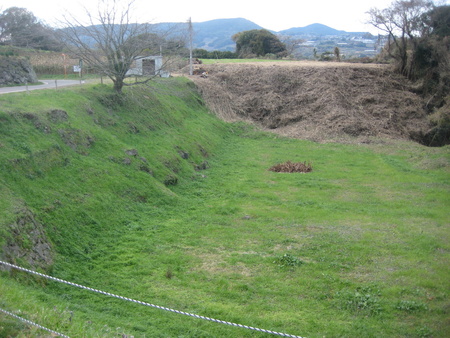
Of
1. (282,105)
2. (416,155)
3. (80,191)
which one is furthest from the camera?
(282,105)

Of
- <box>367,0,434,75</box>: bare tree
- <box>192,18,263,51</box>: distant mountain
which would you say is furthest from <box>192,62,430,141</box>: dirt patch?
<box>192,18,263,51</box>: distant mountain

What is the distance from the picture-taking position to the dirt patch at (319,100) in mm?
28156

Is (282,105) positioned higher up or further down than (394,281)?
higher up

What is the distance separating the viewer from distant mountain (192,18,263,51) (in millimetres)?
126438

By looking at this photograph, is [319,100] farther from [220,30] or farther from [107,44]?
[220,30]

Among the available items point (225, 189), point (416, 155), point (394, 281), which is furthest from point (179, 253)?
point (416, 155)

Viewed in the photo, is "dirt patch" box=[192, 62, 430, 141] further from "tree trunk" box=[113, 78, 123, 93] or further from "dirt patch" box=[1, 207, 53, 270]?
"dirt patch" box=[1, 207, 53, 270]

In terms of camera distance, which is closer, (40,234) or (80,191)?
(40,234)

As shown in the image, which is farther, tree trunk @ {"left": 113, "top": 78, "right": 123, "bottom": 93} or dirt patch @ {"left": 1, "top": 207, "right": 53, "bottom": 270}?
tree trunk @ {"left": 113, "top": 78, "right": 123, "bottom": 93}

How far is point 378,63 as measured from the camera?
39.7 m

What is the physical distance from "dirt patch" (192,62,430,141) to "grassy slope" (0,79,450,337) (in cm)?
859

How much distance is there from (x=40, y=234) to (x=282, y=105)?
81.5 feet

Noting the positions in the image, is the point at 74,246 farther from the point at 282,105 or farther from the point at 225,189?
the point at 282,105

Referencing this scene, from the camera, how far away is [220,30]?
16000 cm
